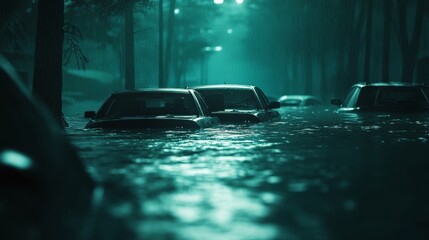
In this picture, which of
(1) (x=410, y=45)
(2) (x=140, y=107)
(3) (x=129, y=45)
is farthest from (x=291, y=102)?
(2) (x=140, y=107)

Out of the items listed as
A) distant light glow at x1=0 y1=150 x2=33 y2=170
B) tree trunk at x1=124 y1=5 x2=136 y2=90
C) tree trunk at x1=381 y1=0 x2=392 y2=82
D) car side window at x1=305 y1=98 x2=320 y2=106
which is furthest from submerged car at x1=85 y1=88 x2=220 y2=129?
car side window at x1=305 y1=98 x2=320 y2=106

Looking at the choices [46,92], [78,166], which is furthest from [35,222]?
[46,92]

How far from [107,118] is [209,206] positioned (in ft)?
23.4

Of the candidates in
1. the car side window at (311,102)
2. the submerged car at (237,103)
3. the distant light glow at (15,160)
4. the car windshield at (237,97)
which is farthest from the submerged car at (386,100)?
the car side window at (311,102)

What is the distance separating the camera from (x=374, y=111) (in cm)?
2050

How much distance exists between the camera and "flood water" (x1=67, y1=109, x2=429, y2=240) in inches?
238

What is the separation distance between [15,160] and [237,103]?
15695mm

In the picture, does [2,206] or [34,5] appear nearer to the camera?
[2,206]

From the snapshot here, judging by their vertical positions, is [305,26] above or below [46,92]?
above

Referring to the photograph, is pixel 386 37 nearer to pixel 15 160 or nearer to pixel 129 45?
pixel 129 45

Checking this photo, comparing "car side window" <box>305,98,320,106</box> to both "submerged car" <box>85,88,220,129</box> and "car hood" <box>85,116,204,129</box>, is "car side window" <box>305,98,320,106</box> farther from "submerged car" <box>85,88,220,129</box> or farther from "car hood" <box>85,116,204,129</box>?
"car hood" <box>85,116,204,129</box>

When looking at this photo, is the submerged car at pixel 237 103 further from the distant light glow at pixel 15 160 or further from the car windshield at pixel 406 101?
the distant light glow at pixel 15 160

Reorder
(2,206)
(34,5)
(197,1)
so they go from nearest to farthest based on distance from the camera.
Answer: (2,206)
(34,5)
(197,1)

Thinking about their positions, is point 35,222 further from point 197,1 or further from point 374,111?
point 197,1
